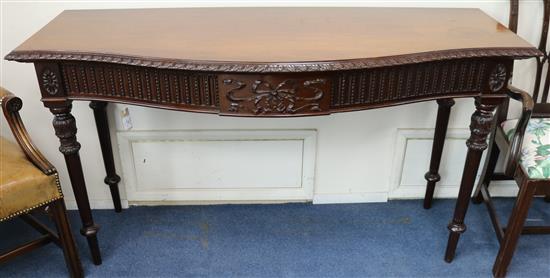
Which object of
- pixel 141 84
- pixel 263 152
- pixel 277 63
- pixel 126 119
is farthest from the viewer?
pixel 263 152

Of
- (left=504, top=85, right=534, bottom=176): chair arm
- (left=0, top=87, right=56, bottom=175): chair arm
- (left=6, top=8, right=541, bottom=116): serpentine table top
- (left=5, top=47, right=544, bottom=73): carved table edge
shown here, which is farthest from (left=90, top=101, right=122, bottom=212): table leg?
(left=504, top=85, right=534, bottom=176): chair arm

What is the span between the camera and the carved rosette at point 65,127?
1.49 m

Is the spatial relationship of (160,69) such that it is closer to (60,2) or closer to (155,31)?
(155,31)

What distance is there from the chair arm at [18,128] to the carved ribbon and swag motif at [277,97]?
0.68 meters

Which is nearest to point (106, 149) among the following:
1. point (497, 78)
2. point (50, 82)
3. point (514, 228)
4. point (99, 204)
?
point (99, 204)

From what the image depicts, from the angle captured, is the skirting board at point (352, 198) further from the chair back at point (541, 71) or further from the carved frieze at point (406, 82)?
the carved frieze at point (406, 82)

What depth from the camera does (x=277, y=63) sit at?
1.24 m

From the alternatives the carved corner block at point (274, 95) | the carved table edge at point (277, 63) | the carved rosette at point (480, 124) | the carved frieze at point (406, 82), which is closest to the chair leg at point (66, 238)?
the carved table edge at point (277, 63)

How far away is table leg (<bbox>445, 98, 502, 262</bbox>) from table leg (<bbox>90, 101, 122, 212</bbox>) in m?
1.37

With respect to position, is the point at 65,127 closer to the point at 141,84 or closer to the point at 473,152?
the point at 141,84

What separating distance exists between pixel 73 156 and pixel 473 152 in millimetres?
1337

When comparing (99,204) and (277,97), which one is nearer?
(277,97)

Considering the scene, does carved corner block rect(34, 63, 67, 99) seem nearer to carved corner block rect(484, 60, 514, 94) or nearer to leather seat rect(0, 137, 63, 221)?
leather seat rect(0, 137, 63, 221)

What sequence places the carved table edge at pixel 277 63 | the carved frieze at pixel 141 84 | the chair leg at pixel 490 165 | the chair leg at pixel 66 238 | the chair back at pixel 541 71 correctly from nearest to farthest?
the carved table edge at pixel 277 63 → the carved frieze at pixel 141 84 → the chair leg at pixel 66 238 → the chair back at pixel 541 71 → the chair leg at pixel 490 165
